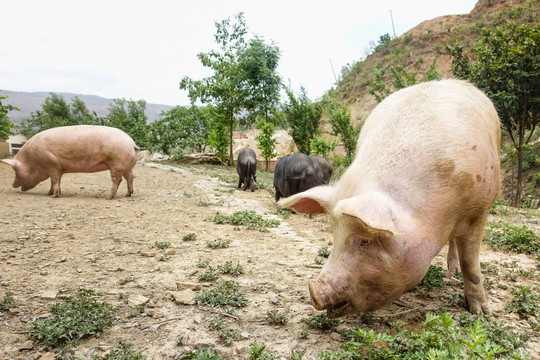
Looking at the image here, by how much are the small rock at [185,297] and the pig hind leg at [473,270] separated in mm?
2277

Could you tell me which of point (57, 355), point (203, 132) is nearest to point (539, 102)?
point (57, 355)

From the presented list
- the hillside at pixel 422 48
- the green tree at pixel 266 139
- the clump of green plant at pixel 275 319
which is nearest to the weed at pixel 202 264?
the clump of green plant at pixel 275 319

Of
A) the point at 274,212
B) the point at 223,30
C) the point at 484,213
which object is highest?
the point at 223,30

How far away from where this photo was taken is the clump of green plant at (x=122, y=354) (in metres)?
1.99

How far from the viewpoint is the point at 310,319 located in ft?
8.30

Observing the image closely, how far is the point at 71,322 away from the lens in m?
2.32

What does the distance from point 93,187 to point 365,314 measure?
8.52 m

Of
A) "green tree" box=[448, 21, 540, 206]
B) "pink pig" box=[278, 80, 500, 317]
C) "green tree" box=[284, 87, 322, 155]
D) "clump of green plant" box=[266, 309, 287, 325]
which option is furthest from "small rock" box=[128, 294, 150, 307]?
"green tree" box=[284, 87, 322, 155]

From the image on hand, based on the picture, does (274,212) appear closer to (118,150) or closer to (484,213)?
(118,150)

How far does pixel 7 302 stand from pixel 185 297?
134 cm

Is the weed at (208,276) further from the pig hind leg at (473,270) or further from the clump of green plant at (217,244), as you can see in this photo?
the pig hind leg at (473,270)

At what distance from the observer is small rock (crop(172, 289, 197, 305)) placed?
285 centimetres

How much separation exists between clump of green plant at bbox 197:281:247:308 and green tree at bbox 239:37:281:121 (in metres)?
21.6

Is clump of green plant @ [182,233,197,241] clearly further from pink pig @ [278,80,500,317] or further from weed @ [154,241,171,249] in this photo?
pink pig @ [278,80,500,317]
